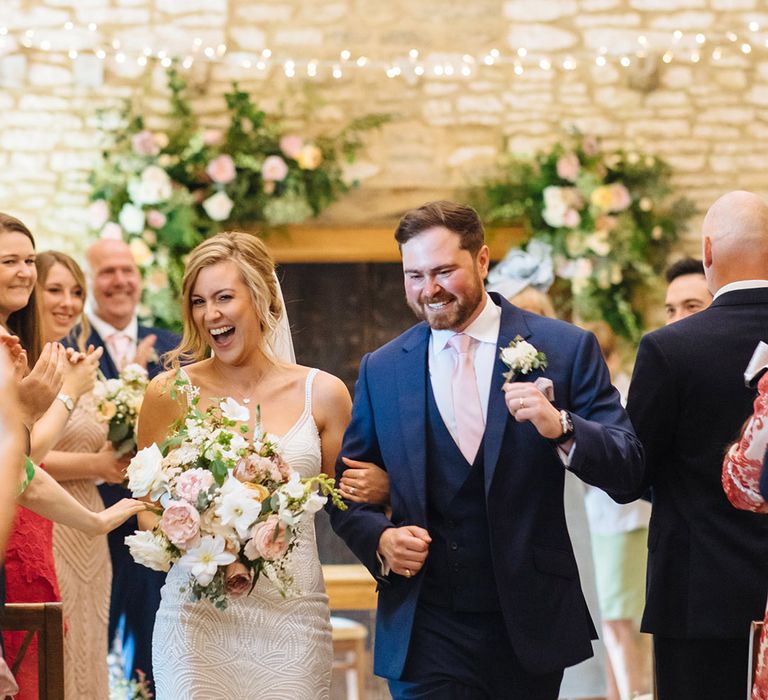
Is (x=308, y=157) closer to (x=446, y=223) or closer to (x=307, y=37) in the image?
(x=307, y=37)

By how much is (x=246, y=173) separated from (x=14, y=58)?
1.78 metres

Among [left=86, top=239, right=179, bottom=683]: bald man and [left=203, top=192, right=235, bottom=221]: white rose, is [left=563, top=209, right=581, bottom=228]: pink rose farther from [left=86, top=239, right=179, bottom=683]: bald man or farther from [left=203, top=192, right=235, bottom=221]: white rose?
[left=86, top=239, right=179, bottom=683]: bald man

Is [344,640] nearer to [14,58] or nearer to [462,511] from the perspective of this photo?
[462,511]

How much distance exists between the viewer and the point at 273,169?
27.3ft

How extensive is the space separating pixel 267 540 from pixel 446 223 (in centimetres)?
100

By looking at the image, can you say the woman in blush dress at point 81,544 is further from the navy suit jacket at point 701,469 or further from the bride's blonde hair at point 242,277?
the navy suit jacket at point 701,469

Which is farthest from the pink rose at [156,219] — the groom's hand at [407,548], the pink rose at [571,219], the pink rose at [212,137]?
the groom's hand at [407,548]

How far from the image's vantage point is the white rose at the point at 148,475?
3432mm

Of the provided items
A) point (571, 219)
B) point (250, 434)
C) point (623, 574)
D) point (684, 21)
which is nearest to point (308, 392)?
point (250, 434)

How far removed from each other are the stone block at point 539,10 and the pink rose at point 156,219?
2.72 metres

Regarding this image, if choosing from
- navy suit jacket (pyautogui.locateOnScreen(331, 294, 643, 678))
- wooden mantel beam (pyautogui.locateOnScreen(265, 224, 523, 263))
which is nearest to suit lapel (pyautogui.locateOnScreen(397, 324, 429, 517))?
navy suit jacket (pyautogui.locateOnScreen(331, 294, 643, 678))

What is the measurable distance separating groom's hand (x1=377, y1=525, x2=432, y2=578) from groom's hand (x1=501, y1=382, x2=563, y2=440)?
0.44m

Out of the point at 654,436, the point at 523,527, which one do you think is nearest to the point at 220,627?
the point at 523,527

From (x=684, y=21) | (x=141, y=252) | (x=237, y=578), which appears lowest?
(x=237, y=578)
